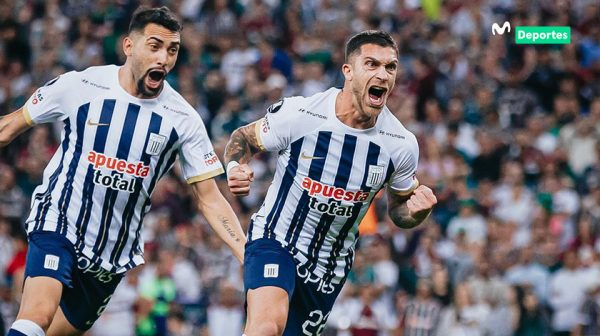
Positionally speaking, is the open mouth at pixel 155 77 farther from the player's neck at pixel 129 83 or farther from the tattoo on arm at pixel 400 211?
the tattoo on arm at pixel 400 211

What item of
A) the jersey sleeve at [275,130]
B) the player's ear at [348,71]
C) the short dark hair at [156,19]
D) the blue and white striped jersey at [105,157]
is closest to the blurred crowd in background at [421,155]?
the blue and white striped jersey at [105,157]

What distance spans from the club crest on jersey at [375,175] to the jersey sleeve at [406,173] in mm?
130

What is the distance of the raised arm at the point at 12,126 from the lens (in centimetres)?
906

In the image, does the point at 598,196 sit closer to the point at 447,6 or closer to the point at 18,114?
the point at 447,6

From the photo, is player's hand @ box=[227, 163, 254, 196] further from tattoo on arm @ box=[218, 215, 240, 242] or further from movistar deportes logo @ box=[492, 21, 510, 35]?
movistar deportes logo @ box=[492, 21, 510, 35]

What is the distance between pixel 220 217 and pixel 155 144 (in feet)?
2.37

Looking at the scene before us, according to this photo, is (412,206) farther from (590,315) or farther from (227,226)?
(590,315)

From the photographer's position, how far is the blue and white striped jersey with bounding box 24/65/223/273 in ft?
29.6

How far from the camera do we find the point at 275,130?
9.02 metres

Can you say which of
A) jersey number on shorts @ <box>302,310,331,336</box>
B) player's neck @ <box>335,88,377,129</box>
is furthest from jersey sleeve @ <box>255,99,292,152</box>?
jersey number on shorts @ <box>302,310,331,336</box>

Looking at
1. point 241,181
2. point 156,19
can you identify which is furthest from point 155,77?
point 241,181

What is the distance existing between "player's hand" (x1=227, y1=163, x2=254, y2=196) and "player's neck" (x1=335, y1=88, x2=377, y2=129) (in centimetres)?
96

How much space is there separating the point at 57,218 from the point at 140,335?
701 cm

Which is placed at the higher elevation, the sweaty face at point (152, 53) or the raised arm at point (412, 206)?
the sweaty face at point (152, 53)
